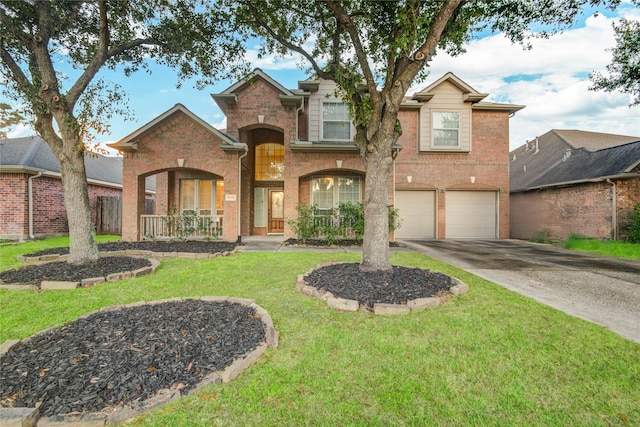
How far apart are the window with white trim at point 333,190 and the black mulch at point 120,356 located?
9.03 m

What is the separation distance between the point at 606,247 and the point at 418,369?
11463 mm

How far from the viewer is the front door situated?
13547mm

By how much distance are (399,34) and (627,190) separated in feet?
39.4

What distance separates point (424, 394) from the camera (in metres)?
2.16

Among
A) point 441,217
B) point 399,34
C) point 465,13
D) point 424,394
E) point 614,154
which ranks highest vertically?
point 465,13

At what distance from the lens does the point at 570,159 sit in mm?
13953

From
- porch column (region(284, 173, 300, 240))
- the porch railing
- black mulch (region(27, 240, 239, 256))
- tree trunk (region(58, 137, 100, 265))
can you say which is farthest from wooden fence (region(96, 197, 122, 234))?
porch column (region(284, 173, 300, 240))

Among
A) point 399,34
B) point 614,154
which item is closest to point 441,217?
point 614,154

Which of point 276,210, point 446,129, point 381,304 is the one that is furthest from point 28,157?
point 446,129

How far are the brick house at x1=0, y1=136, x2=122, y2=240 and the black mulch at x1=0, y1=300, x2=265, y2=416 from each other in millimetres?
12538

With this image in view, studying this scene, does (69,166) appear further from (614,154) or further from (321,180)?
(614,154)

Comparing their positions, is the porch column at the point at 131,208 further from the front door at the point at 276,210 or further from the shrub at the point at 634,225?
the shrub at the point at 634,225

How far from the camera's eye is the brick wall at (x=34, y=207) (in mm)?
11414

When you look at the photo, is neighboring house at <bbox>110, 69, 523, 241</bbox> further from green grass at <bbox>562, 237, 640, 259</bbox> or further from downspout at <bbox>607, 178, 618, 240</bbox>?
downspout at <bbox>607, 178, 618, 240</bbox>
